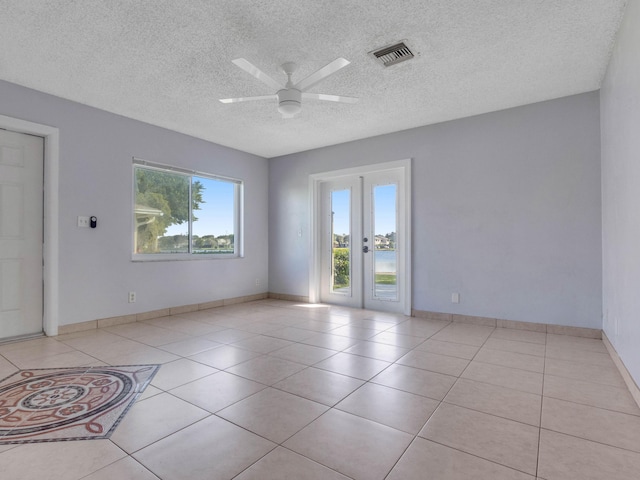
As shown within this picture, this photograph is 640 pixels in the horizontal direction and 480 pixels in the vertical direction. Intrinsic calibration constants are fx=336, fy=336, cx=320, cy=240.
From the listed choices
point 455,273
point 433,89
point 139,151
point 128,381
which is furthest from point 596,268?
point 139,151

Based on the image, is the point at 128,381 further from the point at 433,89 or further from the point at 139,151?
the point at 433,89

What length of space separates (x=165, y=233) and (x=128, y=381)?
8.95ft

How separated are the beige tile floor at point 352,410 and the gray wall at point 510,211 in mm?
580

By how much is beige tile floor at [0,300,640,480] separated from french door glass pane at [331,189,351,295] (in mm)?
1919

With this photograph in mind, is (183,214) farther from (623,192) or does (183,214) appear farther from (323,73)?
(623,192)

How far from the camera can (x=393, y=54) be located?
282 centimetres

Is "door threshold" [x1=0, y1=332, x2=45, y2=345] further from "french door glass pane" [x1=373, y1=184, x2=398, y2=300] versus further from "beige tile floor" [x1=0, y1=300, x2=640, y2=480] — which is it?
"french door glass pane" [x1=373, y1=184, x2=398, y2=300]

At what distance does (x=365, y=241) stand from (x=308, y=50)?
3063 millimetres

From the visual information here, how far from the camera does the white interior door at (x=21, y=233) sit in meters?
3.40

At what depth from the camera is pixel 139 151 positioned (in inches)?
173

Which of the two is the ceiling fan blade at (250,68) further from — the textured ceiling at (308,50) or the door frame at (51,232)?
the door frame at (51,232)

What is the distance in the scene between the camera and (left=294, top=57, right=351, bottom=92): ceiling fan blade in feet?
8.08

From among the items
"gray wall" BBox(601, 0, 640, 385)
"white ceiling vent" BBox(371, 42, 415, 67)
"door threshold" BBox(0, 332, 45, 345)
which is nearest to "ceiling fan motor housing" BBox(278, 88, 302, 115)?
"white ceiling vent" BBox(371, 42, 415, 67)

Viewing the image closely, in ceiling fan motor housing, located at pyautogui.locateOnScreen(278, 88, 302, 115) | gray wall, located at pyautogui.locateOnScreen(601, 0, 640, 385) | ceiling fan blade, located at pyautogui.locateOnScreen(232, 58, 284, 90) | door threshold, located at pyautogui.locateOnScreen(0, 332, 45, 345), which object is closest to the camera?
gray wall, located at pyautogui.locateOnScreen(601, 0, 640, 385)
